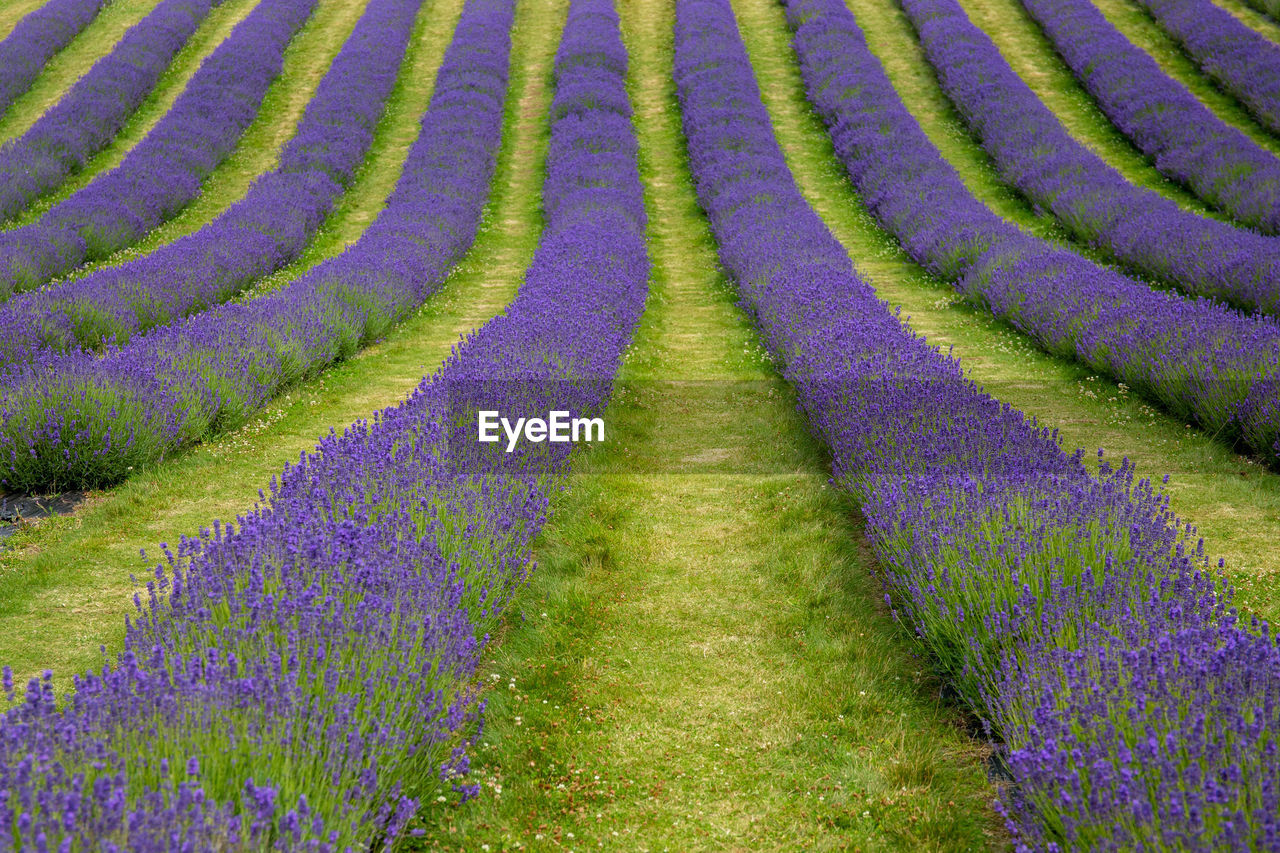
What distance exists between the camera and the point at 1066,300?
24.7 feet

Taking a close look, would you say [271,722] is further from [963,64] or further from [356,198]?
[963,64]

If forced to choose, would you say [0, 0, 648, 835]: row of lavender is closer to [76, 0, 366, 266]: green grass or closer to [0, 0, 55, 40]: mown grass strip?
[76, 0, 366, 266]: green grass

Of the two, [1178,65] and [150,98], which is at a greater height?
[1178,65]

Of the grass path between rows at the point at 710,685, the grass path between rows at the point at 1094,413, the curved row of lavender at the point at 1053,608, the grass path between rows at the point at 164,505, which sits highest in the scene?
the curved row of lavender at the point at 1053,608

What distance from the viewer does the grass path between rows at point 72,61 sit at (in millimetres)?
15047

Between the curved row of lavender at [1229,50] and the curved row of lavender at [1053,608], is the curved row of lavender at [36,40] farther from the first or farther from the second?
the curved row of lavender at [1229,50]

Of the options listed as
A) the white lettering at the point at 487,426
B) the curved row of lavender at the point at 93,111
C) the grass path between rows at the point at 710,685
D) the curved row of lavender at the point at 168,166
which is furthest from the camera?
the curved row of lavender at the point at 93,111

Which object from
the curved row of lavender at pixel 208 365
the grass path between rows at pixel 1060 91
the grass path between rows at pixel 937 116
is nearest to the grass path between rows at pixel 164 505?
the curved row of lavender at pixel 208 365

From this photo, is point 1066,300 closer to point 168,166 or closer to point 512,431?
point 512,431

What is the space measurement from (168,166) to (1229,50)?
16572 millimetres

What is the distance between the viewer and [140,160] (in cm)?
1290

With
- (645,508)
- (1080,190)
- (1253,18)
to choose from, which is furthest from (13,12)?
(1253,18)

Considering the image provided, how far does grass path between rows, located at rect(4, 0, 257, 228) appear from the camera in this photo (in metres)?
12.7

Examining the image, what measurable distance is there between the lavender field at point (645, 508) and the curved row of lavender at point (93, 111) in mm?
123
